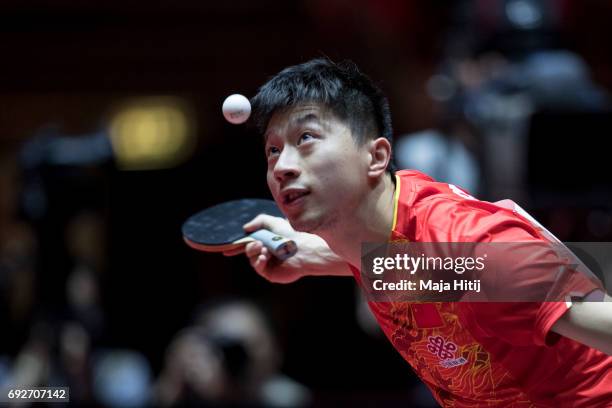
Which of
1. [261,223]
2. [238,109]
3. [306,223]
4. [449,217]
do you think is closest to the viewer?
[449,217]

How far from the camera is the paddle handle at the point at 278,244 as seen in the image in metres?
2.86

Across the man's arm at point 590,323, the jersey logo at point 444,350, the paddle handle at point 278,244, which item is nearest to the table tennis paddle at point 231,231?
the paddle handle at point 278,244

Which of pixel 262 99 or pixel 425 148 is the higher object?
pixel 262 99

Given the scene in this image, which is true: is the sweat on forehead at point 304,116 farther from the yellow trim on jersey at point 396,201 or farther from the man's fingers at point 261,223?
the man's fingers at point 261,223

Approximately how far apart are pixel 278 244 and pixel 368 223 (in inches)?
16.8

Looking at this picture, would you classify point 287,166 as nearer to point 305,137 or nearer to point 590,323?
point 305,137

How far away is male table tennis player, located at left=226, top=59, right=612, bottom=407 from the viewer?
240 cm

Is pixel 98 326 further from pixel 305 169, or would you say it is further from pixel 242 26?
pixel 305 169

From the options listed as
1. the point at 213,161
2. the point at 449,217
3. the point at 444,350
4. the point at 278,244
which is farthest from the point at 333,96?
the point at 213,161

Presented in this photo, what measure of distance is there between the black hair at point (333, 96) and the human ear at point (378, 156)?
27 millimetres

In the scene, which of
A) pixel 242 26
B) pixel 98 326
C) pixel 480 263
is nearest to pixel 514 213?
pixel 480 263

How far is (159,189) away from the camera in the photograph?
6.91 meters

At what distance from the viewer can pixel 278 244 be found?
112 inches

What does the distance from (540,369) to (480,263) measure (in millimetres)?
350
